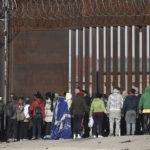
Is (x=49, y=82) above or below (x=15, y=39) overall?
below

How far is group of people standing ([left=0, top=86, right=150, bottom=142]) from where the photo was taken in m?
12.2

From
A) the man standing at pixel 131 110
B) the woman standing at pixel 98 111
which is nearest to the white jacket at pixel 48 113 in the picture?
the woman standing at pixel 98 111

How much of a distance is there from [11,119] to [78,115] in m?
1.77

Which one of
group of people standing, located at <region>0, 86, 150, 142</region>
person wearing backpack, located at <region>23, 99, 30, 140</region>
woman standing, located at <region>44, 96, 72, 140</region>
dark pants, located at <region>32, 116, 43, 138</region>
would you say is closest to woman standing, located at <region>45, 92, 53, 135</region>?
group of people standing, located at <region>0, 86, 150, 142</region>

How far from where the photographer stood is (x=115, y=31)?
48.5ft

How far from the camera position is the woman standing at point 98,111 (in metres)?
12.4

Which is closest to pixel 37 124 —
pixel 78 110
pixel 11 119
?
pixel 11 119

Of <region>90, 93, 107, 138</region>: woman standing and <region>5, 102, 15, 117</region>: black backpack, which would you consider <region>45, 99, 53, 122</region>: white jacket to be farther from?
<region>90, 93, 107, 138</region>: woman standing

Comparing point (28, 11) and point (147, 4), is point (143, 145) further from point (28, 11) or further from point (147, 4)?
point (28, 11)

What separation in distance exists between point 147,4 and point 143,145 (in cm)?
565

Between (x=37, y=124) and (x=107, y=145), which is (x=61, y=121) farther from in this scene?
(x=107, y=145)

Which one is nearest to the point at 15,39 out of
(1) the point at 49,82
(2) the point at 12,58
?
(2) the point at 12,58

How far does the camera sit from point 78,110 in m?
12.5

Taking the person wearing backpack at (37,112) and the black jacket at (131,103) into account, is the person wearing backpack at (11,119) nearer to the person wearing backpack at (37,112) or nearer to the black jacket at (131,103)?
the person wearing backpack at (37,112)
